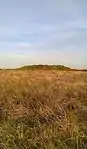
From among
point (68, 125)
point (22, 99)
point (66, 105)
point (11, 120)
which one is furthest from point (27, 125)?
point (22, 99)

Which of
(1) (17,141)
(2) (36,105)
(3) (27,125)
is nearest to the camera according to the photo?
(1) (17,141)

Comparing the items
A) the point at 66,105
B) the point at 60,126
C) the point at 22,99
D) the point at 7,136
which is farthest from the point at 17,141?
the point at 22,99

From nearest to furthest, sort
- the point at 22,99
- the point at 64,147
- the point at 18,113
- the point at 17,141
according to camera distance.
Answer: the point at 64,147 < the point at 17,141 < the point at 18,113 < the point at 22,99

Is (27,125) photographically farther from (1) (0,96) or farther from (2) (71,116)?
(1) (0,96)

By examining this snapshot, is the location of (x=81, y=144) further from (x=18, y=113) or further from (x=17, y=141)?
(x=18, y=113)

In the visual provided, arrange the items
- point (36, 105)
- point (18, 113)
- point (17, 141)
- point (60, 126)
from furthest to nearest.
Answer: point (36, 105) → point (18, 113) → point (60, 126) → point (17, 141)

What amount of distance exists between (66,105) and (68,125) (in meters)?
1.71

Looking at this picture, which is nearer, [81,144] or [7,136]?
[81,144]

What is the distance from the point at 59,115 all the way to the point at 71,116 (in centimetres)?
25

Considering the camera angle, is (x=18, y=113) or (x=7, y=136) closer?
(x=7, y=136)

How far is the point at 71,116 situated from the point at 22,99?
2.73m

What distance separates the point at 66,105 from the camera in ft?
25.6

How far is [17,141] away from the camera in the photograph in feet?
19.0

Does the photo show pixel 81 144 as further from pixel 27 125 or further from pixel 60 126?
pixel 27 125
